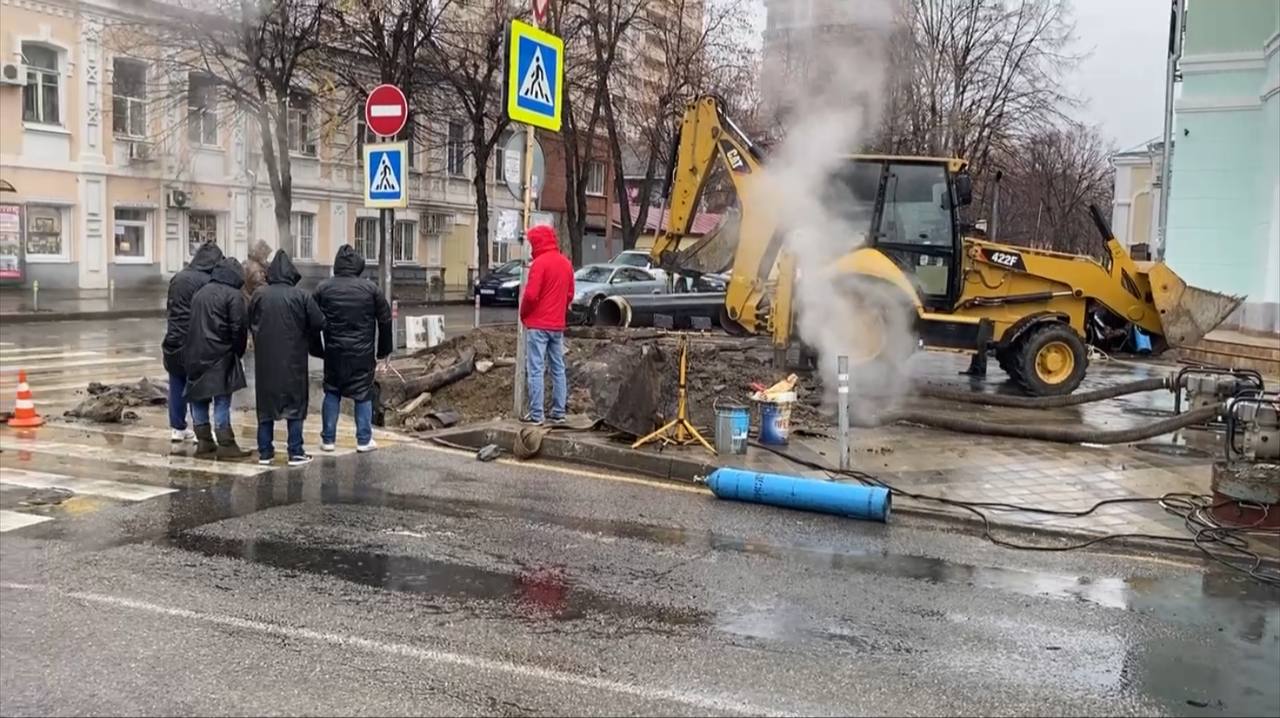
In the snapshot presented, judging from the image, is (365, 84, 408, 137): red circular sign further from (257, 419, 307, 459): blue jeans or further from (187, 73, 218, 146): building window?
(187, 73, 218, 146): building window

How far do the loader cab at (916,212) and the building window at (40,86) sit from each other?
24390 millimetres

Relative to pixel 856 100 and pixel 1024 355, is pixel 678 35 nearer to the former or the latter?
pixel 856 100

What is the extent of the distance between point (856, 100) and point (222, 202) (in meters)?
24.7

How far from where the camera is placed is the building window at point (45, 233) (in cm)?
2722

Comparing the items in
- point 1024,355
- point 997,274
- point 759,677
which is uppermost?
point 997,274

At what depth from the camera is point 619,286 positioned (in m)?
23.9

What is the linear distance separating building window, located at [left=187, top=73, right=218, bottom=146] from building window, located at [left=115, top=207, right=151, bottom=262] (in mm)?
2858

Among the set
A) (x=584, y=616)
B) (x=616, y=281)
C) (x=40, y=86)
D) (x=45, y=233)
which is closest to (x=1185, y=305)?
(x=584, y=616)

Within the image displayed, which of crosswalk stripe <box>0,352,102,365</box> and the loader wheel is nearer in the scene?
the loader wheel

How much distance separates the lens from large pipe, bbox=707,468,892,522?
703 centimetres

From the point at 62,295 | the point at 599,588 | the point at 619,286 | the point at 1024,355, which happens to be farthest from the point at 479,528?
the point at 62,295

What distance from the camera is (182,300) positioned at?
353 inches

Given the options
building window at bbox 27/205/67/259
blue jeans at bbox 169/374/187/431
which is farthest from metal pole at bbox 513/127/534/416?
building window at bbox 27/205/67/259

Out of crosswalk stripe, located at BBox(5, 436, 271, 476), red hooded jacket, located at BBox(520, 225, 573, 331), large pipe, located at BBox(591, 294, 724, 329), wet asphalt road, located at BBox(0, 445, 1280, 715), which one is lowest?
wet asphalt road, located at BBox(0, 445, 1280, 715)
